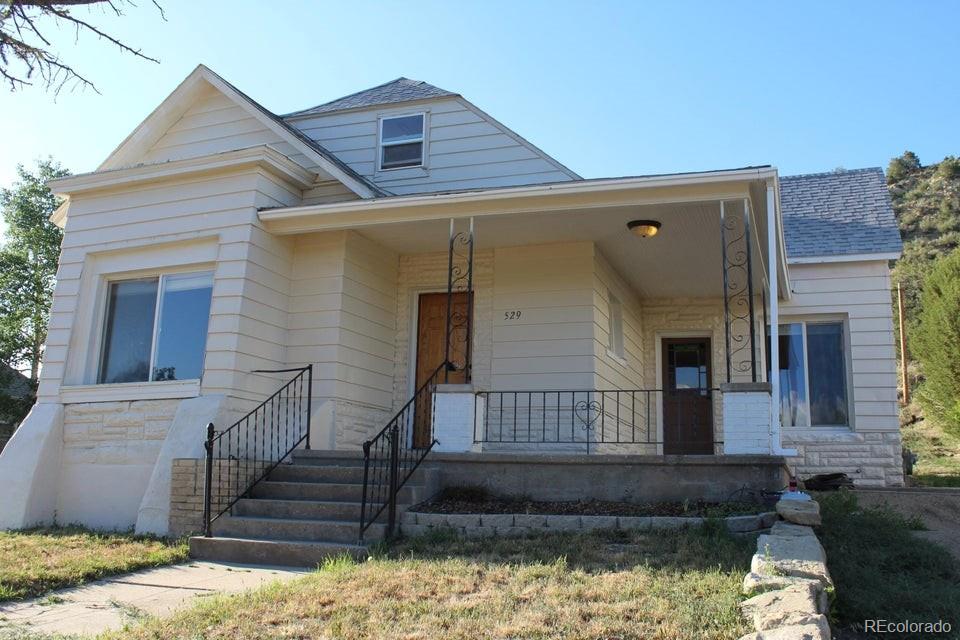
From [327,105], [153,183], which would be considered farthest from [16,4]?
[327,105]

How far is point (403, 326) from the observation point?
1170 cm

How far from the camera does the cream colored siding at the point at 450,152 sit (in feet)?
39.5

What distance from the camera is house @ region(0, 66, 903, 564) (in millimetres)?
8664

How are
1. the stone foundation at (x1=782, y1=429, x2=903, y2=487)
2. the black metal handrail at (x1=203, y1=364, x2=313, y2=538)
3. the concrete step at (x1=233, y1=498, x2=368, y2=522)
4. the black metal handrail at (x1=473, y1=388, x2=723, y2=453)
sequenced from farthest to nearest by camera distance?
1. the stone foundation at (x1=782, y1=429, x2=903, y2=487)
2. the black metal handrail at (x1=473, y1=388, x2=723, y2=453)
3. the black metal handrail at (x1=203, y1=364, x2=313, y2=538)
4. the concrete step at (x1=233, y1=498, x2=368, y2=522)

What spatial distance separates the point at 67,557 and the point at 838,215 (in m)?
12.2

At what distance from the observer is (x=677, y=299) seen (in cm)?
1361

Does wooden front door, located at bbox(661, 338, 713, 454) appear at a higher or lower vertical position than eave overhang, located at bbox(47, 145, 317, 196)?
lower

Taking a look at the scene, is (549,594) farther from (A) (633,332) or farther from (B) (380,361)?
(A) (633,332)

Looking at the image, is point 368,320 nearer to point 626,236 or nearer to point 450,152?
point 450,152

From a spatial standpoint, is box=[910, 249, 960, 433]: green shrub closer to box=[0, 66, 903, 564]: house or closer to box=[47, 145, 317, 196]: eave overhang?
box=[0, 66, 903, 564]: house

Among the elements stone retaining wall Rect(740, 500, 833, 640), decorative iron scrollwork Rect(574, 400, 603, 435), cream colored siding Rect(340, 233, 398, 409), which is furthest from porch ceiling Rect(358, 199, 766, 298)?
stone retaining wall Rect(740, 500, 833, 640)

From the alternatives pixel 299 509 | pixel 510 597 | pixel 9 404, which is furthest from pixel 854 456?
pixel 9 404

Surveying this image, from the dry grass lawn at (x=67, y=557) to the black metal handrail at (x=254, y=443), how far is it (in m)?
0.64

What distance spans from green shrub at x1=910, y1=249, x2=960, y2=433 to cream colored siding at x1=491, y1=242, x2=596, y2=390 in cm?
1187
